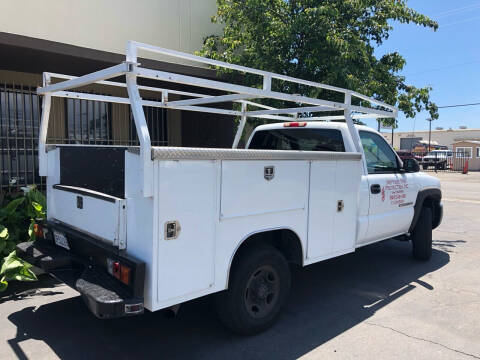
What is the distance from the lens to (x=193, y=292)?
10.1ft

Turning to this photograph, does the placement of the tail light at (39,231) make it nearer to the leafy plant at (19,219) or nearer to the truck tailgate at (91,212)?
the truck tailgate at (91,212)

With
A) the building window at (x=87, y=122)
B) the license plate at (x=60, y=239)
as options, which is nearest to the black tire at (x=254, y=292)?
the license plate at (x=60, y=239)

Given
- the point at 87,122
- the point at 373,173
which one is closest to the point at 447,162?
the point at 87,122

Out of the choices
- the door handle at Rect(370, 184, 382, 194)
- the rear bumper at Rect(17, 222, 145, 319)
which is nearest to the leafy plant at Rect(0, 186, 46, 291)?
the rear bumper at Rect(17, 222, 145, 319)

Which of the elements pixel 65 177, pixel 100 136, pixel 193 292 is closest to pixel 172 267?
pixel 193 292

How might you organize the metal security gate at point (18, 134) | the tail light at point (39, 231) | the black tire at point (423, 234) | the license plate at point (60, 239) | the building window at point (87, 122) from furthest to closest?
the building window at point (87, 122) → the metal security gate at point (18, 134) → the black tire at point (423, 234) → the tail light at point (39, 231) → the license plate at point (60, 239)

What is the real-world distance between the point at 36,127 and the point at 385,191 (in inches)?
261

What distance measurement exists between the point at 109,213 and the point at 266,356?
1.74 metres

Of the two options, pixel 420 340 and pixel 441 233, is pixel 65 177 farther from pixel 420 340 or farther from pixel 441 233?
pixel 441 233

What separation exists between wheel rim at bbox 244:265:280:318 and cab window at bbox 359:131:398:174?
2.02 m

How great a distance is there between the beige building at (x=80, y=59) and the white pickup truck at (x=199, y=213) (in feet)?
10.2

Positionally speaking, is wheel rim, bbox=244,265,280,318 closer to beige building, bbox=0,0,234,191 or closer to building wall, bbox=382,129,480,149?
beige building, bbox=0,0,234,191

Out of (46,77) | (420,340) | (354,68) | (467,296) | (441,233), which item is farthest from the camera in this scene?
(441,233)

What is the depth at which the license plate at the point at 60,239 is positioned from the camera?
371 cm
